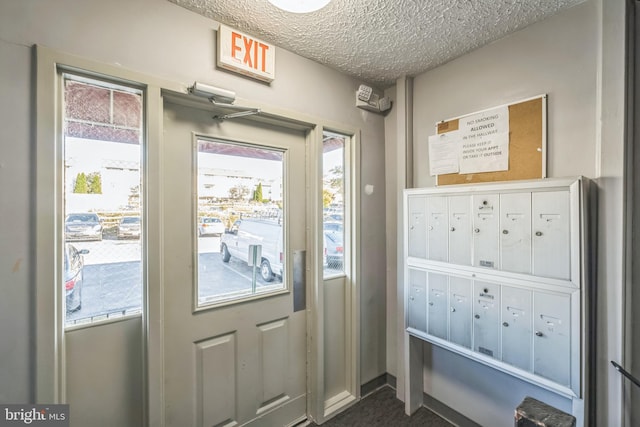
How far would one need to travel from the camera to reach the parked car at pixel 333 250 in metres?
Answer: 2.02

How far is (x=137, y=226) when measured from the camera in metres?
1.30

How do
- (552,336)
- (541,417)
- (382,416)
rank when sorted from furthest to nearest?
(382,416), (552,336), (541,417)

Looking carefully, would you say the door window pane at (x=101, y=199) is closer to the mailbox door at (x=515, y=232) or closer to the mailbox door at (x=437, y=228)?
the mailbox door at (x=437, y=228)

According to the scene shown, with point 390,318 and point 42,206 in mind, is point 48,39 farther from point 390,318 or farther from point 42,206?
point 390,318

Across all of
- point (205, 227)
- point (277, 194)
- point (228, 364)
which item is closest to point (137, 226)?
point (205, 227)

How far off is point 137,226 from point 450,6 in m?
1.84

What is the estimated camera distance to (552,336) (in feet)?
4.09

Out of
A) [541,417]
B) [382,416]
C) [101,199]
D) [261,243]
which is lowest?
[382,416]

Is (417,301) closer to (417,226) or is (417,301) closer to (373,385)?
(417,226)

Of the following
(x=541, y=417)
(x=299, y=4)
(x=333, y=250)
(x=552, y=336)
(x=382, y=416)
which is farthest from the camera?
(x=333, y=250)

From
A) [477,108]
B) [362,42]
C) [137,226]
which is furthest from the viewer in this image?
[477,108]

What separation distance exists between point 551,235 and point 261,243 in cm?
150

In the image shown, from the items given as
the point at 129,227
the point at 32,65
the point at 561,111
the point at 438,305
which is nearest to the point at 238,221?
the point at 129,227

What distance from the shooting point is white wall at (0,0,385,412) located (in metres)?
0.99
